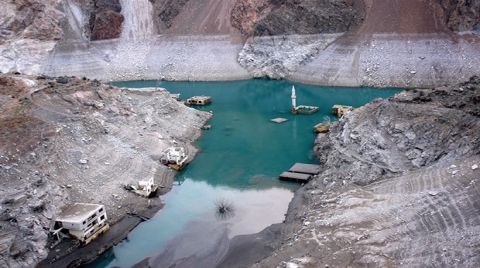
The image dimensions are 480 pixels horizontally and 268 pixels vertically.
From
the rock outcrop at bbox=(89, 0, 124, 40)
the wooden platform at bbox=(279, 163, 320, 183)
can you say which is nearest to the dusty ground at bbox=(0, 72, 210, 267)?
the wooden platform at bbox=(279, 163, 320, 183)

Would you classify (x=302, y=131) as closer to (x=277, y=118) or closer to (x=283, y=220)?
(x=277, y=118)

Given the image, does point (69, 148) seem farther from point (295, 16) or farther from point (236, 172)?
point (295, 16)

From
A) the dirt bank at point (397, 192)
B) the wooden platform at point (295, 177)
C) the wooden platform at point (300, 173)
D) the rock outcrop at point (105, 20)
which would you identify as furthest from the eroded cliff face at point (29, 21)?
the dirt bank at point (397, 192)

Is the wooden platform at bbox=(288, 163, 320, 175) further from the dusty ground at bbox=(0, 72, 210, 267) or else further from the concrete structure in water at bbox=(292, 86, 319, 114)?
the concrete structure in water at bbox=(292, 86, 319, 114)

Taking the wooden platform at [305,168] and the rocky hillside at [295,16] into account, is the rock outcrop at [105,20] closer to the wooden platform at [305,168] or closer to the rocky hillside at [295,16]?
the rocky hillside at [295,16]

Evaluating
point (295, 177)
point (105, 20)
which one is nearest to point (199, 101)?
point (295, 177)

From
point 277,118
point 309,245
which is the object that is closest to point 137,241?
point 309,245
